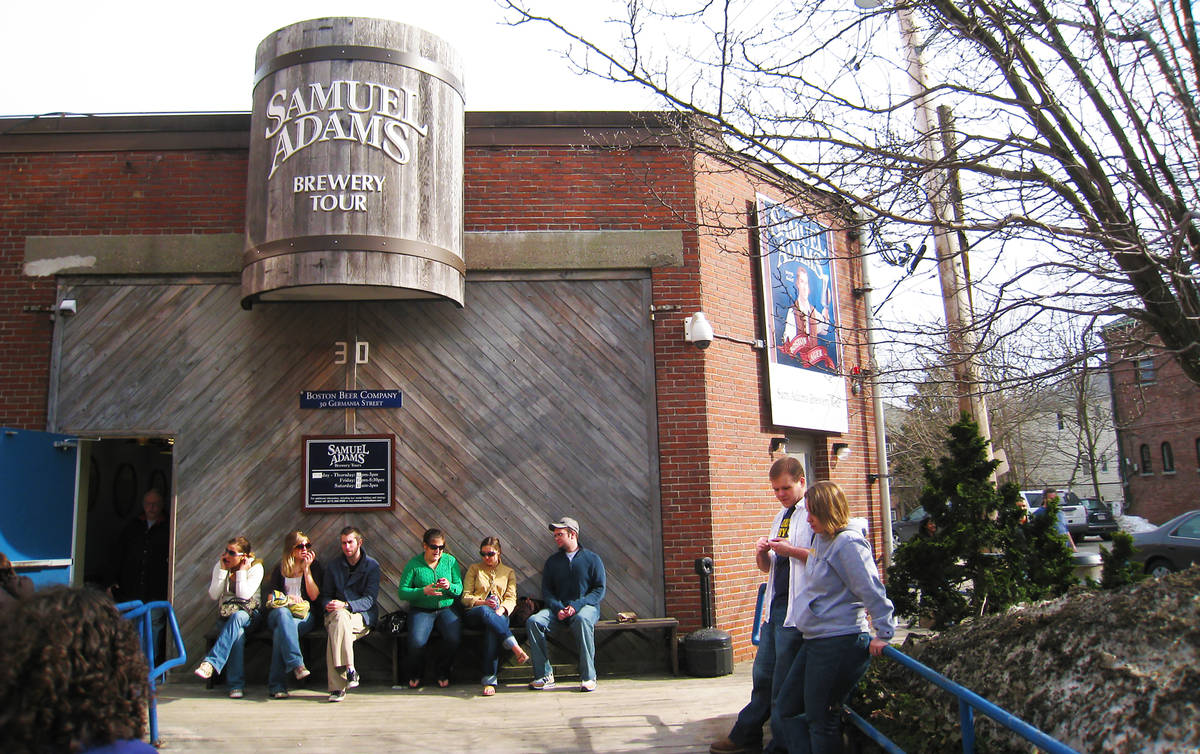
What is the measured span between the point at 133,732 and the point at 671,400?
22.6 feet

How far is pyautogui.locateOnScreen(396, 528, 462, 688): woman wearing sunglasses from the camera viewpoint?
753 cm

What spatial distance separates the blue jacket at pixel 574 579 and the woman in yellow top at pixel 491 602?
1.12 ft

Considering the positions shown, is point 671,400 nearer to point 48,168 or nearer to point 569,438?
point 569,438

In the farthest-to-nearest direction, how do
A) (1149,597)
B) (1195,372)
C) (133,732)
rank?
1. (1195,372)
2. (1149,597)
3. (133,732)

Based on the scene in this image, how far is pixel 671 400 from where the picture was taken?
862 centimetres

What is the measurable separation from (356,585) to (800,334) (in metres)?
5.89

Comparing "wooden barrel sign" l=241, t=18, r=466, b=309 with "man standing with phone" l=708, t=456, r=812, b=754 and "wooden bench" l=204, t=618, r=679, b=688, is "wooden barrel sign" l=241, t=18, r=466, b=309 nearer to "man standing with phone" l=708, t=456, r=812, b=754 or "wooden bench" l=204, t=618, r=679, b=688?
"wooden bench" l=204, t=618, r=679, b=688

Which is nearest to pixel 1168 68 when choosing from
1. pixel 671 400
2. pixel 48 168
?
pixel 671 400

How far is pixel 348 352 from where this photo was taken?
27.6 ft

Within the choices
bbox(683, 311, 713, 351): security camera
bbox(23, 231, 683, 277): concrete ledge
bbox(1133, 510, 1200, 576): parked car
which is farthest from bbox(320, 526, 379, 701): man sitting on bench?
bbox(1133, 510, 1200, 576): parked car

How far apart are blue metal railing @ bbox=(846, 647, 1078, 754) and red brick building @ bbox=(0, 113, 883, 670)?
3.87 m

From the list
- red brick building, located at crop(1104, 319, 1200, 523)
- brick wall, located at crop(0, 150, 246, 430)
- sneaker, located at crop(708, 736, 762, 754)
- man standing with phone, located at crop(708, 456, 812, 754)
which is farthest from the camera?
red brick building, located at crop(1104, 319, 1200, 523)

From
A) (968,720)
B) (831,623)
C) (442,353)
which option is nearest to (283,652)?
(442,353)

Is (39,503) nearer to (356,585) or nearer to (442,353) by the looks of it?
(356,585)
